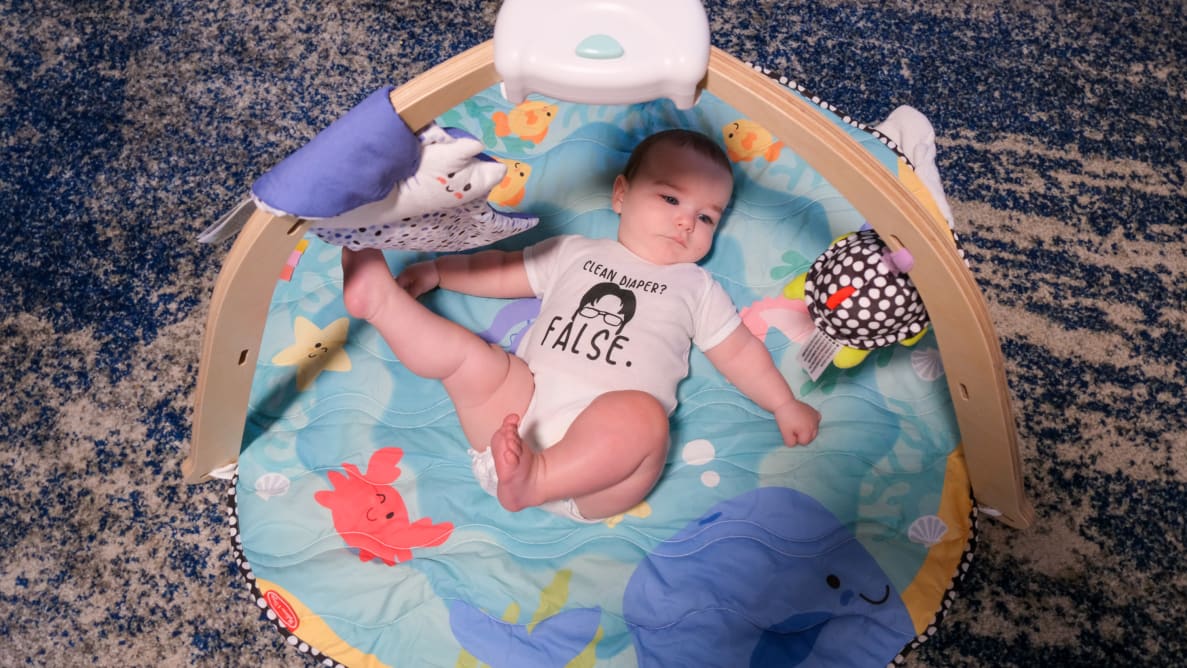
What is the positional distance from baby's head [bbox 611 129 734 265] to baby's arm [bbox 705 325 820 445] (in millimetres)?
121

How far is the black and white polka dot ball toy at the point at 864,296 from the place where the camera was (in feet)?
3.23

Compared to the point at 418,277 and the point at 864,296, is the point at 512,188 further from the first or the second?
the point at 864,296

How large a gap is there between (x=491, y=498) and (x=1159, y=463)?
0.86m

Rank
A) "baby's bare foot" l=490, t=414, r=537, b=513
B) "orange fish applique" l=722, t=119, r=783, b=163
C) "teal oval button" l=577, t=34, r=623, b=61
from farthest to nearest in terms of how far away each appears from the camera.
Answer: "orange fish applique" l=722, t=119, r=783, b=163 < "baby's bare foot" l=490, t=414, r=537, b=513 < "teal oval button" l=577, t=34, r=623, b=61

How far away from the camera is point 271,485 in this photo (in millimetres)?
1092

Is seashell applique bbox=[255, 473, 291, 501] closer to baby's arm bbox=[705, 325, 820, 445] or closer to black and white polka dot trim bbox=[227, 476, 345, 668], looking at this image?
black and white polka dot trim bbox=[227, 476, 345, 668]

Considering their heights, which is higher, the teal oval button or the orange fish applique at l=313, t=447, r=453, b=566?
the teal oval button

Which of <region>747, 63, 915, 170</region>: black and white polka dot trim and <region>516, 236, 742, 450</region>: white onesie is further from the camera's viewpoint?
<region>747, 63, 915, 170</region>: black and white polka dot trim

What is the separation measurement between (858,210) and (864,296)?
0.68ft

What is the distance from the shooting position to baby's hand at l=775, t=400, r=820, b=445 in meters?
1.11

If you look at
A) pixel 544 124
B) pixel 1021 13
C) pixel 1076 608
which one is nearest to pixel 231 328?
pixel 544 124

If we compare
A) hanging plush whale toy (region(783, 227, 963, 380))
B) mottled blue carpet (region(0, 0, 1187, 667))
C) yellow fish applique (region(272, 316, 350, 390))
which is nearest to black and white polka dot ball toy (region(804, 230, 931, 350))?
hanging plush whale toy (region(783, 227, 963, 380))

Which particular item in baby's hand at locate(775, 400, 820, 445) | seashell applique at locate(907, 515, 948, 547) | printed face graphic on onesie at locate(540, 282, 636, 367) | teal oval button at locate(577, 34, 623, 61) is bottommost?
seashell applique at locate(907, 515, 948, 547)

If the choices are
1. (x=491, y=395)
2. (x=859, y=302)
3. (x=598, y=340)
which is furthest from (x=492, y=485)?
(x=859, y=302)
